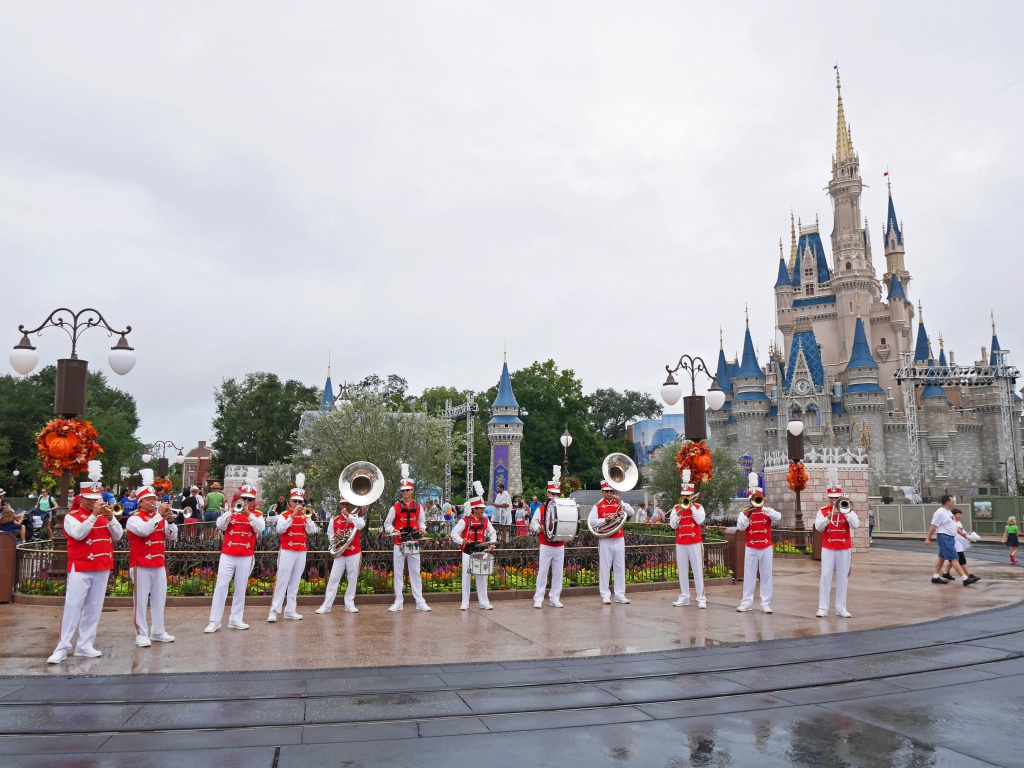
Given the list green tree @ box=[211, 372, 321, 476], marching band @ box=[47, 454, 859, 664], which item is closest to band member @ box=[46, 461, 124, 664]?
marching band @ box=[47, 454, 859, 664]

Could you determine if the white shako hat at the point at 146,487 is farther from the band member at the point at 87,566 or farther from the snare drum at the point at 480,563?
the snare drum at the point at 480,563

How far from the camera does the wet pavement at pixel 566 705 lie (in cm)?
514

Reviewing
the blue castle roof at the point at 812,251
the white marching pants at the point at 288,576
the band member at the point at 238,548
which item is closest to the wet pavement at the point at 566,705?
the band member at the point at 238,548

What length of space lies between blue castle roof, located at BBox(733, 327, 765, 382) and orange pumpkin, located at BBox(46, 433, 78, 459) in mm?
75846

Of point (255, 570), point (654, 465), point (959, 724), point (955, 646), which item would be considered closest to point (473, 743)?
point (959, 724)

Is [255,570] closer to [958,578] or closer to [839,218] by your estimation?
[958,578]

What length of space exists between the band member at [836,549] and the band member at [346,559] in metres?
6.84

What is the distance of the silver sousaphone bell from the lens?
1148 cm

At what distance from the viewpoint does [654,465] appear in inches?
1791

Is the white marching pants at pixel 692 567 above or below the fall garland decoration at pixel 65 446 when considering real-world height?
below

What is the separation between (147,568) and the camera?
8.99 m

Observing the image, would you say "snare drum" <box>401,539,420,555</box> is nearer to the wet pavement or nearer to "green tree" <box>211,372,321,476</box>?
the wet pavement

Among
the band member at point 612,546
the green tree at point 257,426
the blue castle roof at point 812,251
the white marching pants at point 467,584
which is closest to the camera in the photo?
the white marching pants at point 467,584

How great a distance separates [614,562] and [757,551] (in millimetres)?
2280
